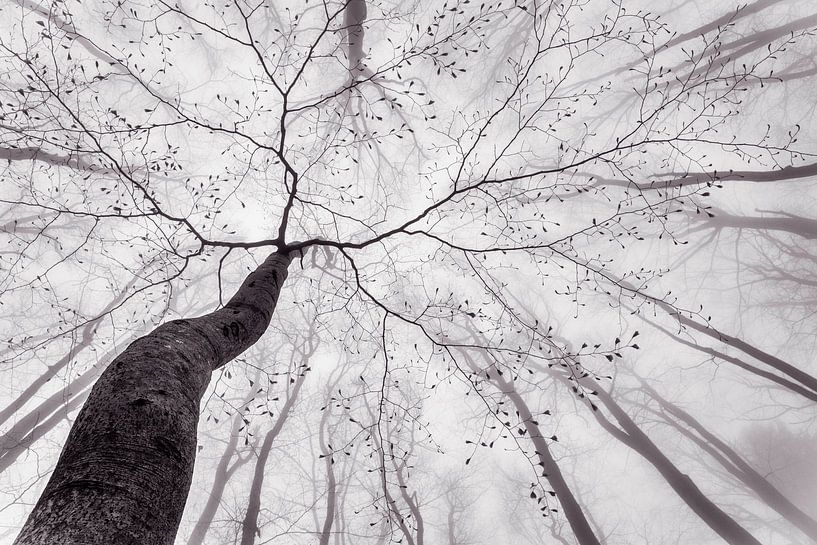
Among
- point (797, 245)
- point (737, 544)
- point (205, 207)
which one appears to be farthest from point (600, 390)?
point (205, 207)

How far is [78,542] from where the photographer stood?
102 cm

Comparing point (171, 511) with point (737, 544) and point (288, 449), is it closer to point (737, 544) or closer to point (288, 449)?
point (737, 544)

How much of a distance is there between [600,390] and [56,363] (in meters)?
14.1

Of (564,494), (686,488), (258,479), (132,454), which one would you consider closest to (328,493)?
(258,479)

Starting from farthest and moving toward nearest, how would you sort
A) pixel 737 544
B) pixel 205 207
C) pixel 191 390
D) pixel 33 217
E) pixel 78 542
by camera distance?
1. pixel 33 217
2. pixel 737 544
3. pixel 205 207
4. pixel 191 390
5. pixel 78 542

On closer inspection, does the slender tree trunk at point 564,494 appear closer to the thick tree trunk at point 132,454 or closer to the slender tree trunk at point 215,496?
the thick tree trunk at point 132,454

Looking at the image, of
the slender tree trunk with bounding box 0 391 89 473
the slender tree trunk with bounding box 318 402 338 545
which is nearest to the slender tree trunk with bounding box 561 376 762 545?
the slender tree trunk with bounding box 318 402 338 545

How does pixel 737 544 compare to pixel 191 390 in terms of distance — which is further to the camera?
pixel 737 544

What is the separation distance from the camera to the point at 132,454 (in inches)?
51.8

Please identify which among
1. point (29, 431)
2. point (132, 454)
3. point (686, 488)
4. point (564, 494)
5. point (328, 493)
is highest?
point (29, 431)

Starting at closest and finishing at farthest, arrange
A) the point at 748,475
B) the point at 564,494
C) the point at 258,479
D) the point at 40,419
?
the point at 564,494, the point at 258,479, the point at 748,475, the point at 40,419

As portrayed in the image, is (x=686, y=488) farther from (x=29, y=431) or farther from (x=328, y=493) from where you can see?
(x=29, y=431)

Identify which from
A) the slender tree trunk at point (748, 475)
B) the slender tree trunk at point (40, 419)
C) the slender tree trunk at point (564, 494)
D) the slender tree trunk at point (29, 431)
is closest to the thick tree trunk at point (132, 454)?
the slender tree trunk at point (564, 494)

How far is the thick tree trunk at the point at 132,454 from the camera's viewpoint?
110 centimetres
